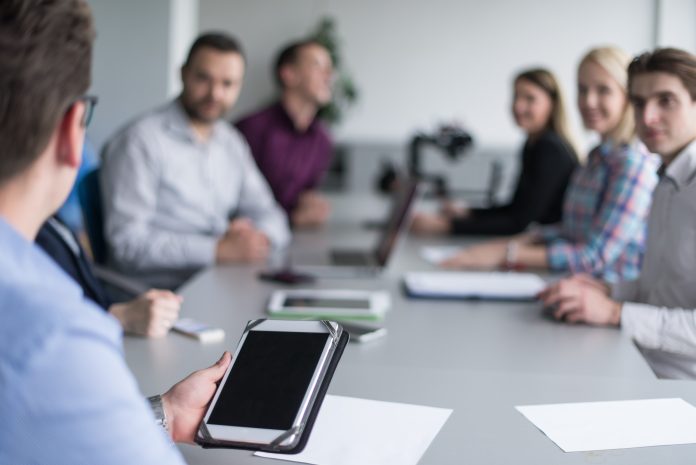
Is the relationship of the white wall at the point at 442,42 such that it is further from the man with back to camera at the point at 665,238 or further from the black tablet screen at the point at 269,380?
the black tablet screen at the point at 269,380

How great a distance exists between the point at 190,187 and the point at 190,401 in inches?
69.9

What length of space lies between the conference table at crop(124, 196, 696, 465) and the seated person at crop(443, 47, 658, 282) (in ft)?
1.68

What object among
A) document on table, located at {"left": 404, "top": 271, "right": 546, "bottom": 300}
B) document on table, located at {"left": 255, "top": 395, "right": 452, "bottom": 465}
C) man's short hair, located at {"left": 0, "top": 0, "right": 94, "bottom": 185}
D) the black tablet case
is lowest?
document on table, located at {"left": 404, "top": 271, "right": 546, "bottom": 300}

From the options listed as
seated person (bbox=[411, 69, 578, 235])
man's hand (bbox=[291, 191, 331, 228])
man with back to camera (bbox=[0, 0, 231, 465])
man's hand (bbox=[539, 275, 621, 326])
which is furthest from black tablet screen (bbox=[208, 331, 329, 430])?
man's hand (bbox=[291, 191, 331, 228])

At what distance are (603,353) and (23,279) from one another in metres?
1.16

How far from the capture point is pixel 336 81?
7203 millimetres

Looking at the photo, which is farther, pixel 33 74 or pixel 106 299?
pixel 106 299

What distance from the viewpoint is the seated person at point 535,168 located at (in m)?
3.03

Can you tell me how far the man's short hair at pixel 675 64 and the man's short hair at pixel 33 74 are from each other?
4.60 ft

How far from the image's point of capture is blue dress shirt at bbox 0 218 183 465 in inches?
22.1

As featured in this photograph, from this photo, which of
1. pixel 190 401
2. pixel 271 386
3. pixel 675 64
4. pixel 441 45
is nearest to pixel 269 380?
pixel 271 386

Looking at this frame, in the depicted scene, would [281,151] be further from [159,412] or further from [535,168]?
[159,412]

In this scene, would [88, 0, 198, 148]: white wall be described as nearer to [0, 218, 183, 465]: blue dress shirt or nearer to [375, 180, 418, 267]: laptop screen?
[375, 180, 418, 267]: laptop screen

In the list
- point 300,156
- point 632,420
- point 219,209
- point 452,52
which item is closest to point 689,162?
point 632,420
